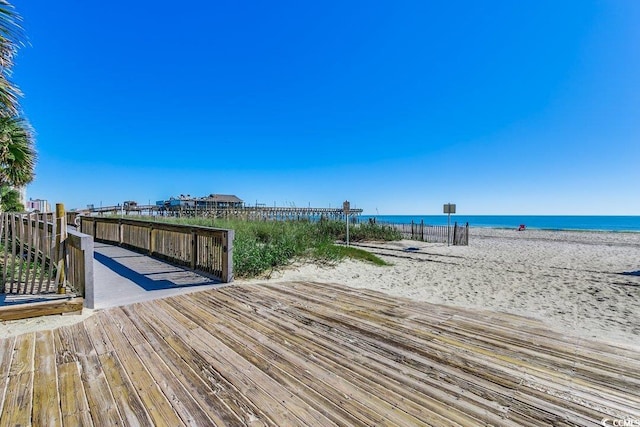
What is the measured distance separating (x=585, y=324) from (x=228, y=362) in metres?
4.54

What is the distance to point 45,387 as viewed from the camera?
1.90 meters

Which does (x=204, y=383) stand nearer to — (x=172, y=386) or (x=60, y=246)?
(x=172, y=386)

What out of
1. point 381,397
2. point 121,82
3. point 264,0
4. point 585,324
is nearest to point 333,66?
point 264,0

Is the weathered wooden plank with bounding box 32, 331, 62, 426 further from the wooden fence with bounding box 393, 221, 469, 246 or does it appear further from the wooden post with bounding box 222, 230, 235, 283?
the wooden fence with bounding box 393, 221, 469, 246

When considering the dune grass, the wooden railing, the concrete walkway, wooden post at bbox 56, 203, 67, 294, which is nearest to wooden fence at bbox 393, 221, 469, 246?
the dune grass

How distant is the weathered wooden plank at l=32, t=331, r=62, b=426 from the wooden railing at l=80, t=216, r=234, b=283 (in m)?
2.58

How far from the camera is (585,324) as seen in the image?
3748 mm

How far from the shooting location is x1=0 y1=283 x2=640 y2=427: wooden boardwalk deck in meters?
1.67

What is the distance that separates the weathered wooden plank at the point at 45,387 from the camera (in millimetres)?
1601

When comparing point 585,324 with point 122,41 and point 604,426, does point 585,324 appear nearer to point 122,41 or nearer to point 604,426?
point 604,426

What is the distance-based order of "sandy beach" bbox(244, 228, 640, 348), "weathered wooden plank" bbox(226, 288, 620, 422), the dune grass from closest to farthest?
1. "weathered wooden plank" bbox(226, 288, 620, 422)
2. "sandy beach" bbox(244, 228, 640, 348)
3. the dune grass

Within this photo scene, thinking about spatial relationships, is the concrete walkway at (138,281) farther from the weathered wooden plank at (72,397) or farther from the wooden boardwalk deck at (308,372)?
the weathered wooden plank at (72,397)

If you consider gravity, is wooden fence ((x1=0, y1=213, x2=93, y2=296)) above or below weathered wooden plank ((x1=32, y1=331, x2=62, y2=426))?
above

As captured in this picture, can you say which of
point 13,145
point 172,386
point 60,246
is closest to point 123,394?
point 172,386
